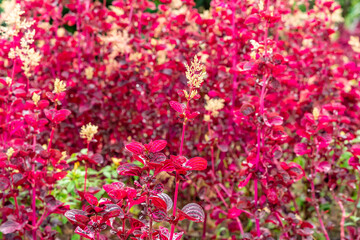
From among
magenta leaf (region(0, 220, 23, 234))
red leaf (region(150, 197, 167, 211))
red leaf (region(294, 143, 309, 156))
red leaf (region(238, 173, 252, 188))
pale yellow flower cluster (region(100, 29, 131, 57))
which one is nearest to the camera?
red leaf (region(150, 197, 167, 211))

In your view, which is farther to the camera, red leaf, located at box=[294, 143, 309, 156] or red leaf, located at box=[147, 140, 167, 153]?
red leaf, located at box=[294, 143, 309, 156]

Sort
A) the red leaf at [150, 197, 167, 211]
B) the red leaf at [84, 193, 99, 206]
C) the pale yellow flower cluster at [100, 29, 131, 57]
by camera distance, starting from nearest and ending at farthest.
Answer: the red leaf at [150, 197, 167, 211] → the red leaf at [84, 193, 99, 206] → the pale yellow flower cluster at [100, 29, 131, 57]

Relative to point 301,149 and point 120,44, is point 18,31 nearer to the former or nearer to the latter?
point 120,44

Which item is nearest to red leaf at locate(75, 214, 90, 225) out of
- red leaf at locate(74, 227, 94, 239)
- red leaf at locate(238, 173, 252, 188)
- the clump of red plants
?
red leaf at locate(74, 227, 94, 239)

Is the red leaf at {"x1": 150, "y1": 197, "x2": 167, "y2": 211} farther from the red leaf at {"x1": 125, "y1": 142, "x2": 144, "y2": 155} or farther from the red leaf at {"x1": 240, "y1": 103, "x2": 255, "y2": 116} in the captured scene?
the red leaf at {"x1": 240, "y1": 103, "x2": 255, "y2": 116}

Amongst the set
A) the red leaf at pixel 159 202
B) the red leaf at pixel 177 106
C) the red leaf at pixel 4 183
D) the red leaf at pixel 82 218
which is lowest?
the red leaf at pixel 4 183

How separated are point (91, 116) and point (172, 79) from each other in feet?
1.91

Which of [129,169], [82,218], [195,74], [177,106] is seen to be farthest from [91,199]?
[195,74]

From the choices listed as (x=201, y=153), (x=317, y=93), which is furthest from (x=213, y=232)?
(x=317, y=93)

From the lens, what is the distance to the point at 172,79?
2.47 m

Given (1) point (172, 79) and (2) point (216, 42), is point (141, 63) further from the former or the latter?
(2) point (216, 42)

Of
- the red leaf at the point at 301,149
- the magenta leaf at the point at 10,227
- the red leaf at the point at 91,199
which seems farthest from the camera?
the red leaf at the point at 301,149

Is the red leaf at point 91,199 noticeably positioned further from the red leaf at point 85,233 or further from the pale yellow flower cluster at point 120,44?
the pale yellow flower cluster at point 120,44

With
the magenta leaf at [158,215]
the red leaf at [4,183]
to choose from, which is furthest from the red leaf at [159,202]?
the red leaf at [4,183]
